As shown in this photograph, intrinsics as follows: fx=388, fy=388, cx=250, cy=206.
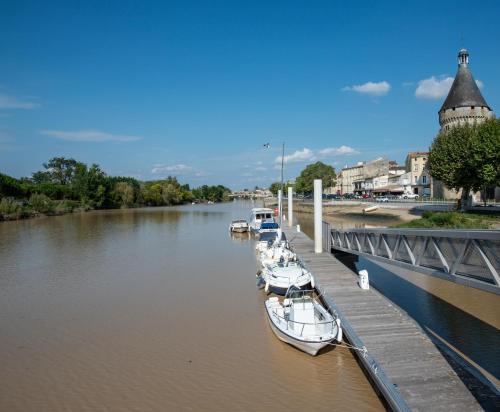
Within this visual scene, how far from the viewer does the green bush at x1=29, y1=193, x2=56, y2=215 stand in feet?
238

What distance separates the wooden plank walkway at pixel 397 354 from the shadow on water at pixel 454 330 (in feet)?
0.81

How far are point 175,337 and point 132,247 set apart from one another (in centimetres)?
2108

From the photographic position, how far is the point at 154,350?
11492 millimetres

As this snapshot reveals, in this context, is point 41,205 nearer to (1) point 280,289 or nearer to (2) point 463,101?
(1) point 280,289

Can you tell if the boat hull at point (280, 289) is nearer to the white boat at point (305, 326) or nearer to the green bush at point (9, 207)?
the white boat at point (305, 326)

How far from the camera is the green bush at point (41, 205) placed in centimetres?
7250

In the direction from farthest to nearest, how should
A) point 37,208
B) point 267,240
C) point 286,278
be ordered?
1. point 37,208
2. point 267,240
3. point 286,278

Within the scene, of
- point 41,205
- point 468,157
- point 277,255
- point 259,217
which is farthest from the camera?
point 41,205

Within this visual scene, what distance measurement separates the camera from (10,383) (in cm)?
982

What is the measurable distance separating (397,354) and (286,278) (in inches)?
288

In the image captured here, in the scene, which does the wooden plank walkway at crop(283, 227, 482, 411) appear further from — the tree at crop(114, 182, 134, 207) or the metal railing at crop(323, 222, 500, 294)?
the tree at crop(114, 182, 134, 207)

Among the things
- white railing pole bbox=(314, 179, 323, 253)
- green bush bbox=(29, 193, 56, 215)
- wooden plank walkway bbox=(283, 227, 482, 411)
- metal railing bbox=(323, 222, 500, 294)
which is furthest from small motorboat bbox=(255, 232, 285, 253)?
green bush bbox=(29, 193, 56, 215)

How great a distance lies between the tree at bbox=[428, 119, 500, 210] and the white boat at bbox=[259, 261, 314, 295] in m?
27.0

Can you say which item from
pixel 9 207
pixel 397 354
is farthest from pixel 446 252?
pixel 9 207
